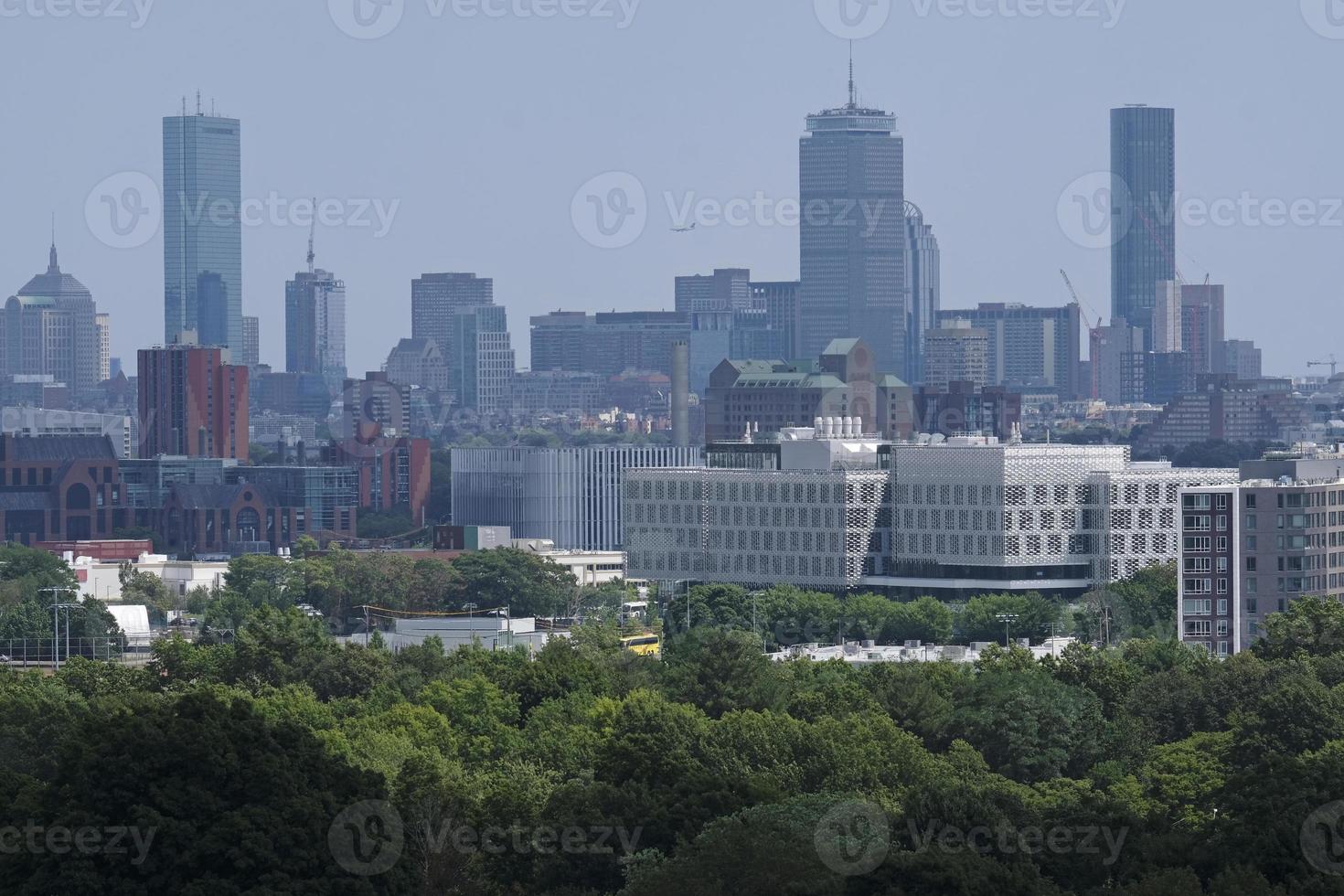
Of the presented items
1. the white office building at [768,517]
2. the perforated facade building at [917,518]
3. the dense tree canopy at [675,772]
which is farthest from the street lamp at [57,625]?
the perforated facade building at [917,518]

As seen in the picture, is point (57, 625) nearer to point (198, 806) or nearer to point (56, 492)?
point (198, 806)

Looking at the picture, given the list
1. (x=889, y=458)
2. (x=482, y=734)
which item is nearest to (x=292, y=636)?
(x=482, y=734)

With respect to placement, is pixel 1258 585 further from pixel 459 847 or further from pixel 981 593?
pixel 459 847

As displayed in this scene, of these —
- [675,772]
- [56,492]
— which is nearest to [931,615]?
[675,772]

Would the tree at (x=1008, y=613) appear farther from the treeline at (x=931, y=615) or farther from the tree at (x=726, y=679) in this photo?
the tree at (x=726, y=679)

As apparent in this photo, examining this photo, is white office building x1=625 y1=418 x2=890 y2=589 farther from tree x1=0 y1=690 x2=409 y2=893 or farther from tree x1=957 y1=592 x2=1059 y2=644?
tree x1=0 y1=690 x2=409 y2=893

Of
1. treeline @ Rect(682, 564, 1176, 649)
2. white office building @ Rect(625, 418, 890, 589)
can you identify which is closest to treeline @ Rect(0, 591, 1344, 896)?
treeline @ Rect(682, 564, 1176, 649)
